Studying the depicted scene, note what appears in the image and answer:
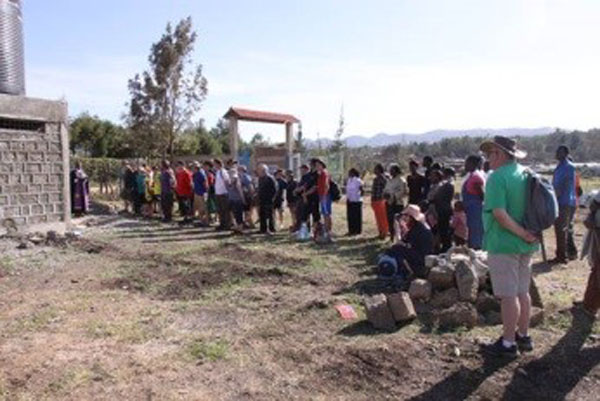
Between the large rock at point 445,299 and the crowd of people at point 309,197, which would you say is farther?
the crowd of people at point 309,197

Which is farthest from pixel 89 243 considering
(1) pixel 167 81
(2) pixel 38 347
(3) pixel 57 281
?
(1) pixel 167 81

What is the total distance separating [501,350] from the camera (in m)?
5.15

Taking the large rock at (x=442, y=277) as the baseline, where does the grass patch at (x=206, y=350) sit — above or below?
below

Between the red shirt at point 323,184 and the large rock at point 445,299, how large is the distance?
21.1 feet

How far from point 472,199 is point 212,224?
8677 mm

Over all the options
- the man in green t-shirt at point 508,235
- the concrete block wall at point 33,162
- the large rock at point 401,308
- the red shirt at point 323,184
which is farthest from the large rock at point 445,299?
the concrete block wall at point 33,162

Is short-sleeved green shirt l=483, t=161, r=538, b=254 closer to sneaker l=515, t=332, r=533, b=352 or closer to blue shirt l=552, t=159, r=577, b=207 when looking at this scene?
sneaker l=515, t=332, r=533, b=352

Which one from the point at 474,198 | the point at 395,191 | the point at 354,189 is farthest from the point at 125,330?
the point at 354,189

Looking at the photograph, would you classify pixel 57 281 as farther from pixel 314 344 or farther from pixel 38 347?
pixel 314 344

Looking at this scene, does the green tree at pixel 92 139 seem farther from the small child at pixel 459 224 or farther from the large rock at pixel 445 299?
the large rock at pixel 445 299

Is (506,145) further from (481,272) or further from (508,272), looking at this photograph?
(481,272)

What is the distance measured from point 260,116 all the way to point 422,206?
12.0m

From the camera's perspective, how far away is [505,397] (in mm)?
4543

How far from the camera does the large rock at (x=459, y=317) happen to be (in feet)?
20.1
